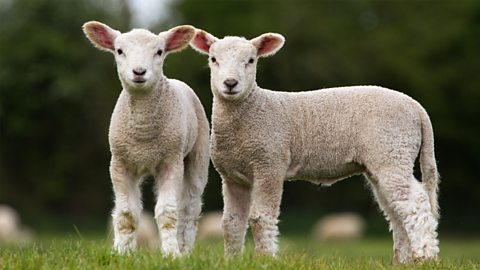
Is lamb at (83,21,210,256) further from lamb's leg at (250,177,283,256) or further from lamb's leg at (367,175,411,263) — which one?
lamb's leg at (367,175,411,263)

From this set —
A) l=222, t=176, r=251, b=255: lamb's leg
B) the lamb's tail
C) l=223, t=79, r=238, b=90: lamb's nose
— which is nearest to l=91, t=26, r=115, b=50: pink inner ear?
l=223, t=79, r=238, b=90: lamb's nose

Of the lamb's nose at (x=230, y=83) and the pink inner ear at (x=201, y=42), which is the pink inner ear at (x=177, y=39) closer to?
the pink inner ear at (x=201, y=42)

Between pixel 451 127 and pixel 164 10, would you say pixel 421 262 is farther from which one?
pixel 164 10

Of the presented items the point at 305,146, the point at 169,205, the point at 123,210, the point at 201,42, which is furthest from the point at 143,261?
the point at 201,42

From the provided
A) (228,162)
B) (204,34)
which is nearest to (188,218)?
(228,162)

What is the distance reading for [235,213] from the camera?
10289 mm

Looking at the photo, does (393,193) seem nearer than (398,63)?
Yes

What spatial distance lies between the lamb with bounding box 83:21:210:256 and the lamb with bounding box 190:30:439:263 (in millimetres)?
507

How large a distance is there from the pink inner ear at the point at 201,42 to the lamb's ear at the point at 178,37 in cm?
14

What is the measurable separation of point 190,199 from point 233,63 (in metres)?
1.72

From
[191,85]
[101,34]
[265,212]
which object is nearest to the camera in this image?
[265,212]

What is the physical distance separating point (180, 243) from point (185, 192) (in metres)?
0.55

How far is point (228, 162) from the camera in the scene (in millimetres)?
10031

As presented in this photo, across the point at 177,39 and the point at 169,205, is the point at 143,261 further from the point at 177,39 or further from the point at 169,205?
the point at 177,39
